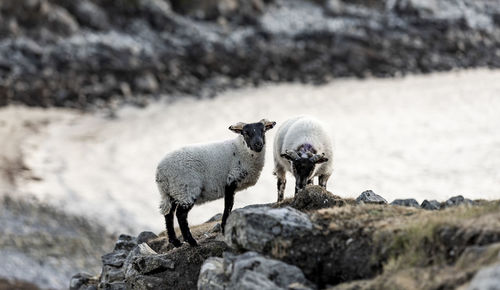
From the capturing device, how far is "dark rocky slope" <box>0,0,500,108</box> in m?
53.1

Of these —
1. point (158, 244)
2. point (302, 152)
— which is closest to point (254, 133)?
point (302, 152)

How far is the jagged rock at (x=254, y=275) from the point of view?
36.2 feet

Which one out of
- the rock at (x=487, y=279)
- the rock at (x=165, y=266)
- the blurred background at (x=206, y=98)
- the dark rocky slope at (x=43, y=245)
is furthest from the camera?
the blurred background at (x=206, y=98)

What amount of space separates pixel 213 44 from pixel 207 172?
45700 millimetres

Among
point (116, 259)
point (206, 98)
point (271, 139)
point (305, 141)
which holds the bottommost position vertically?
point (116, 259)

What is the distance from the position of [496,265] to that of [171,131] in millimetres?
38649

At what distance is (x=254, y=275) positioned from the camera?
1119 centimetres

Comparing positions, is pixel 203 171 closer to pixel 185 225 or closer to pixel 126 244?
pixel 185 225

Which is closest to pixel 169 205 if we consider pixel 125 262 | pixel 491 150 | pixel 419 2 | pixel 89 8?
pixel 125 262

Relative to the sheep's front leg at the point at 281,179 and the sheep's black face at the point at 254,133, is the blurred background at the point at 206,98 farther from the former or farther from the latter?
the sheep's black face at the point at 254,133

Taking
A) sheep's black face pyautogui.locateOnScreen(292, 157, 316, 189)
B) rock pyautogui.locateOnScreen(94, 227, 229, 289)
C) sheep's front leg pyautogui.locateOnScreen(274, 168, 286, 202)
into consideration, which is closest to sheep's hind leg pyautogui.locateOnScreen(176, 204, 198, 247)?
rock pyautogui.locateOnScreen(94, 227, 229, 289)

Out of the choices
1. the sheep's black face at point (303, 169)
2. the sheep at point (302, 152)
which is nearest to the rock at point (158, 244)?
the sheep at point (302, 152)

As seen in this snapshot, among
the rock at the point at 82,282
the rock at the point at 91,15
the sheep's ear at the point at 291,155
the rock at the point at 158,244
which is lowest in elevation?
the rock at the point at 82,282

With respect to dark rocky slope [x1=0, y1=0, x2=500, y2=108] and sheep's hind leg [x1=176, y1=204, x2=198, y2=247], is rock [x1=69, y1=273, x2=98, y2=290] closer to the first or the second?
sheep's hind leg [x1=176, y1=204, x2=198, y2=247]
